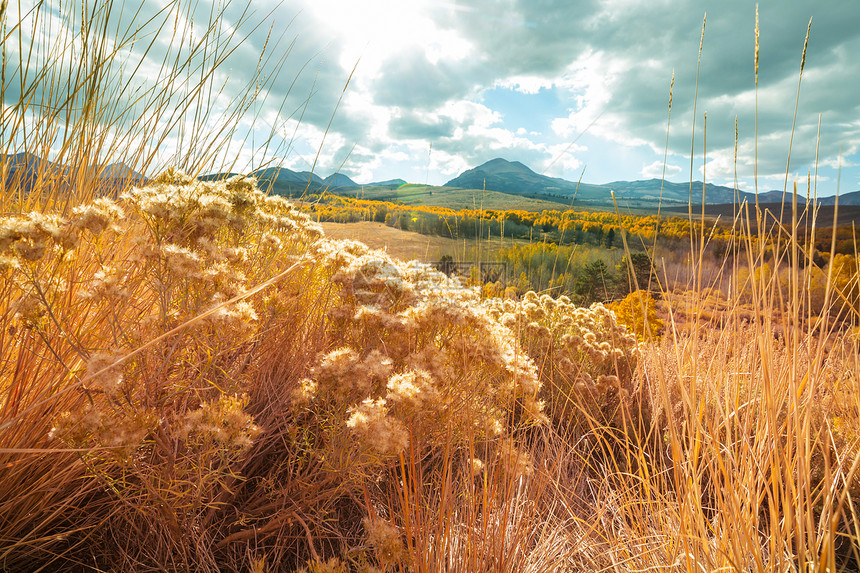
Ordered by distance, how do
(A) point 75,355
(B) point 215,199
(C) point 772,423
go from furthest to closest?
(A) point 75,355 < (B) point 215,199 < (C) point 772,423

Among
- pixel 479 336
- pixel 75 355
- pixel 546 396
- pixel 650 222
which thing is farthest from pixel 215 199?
pixel 650 222

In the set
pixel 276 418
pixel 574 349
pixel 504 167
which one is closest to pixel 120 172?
pixel 276 418

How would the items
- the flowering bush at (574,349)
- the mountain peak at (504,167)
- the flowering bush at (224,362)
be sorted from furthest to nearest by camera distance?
1. the mountain peak at (504,167)
2. the flowering bush at (574,349)
3. the flowering bush at (224,362)

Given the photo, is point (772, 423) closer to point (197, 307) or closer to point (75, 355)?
point (197, 307)

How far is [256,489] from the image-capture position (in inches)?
65.4

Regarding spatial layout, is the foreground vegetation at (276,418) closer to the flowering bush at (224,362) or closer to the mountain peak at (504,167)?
the flowering bush at (224,362)

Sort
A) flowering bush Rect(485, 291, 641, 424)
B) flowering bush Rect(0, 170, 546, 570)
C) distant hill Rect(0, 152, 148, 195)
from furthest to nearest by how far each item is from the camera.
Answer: flowering bush Rect(485, 291, 641, 424)
distant hill Rect(0, 152, 148, 195)
flowering bush Rect(0, 170, 546, 570)

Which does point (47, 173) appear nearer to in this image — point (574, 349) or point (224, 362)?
point (224, 362)

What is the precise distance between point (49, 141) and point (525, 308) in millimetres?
2679

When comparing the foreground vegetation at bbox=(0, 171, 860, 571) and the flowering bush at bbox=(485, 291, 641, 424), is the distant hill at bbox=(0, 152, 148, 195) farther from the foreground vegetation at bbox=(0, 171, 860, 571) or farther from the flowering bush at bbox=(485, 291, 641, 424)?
the flowering bush at bbox=(485, 291, 641, 424)

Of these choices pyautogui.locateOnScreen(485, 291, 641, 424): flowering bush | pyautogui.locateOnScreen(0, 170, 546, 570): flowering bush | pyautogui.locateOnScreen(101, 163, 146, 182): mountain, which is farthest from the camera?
pyautogui.locateOnScreen(485, 291, 641, 424): flowering bush

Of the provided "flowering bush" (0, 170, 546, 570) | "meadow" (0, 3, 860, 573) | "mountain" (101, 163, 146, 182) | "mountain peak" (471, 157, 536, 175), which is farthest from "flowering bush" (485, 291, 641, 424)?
"mountain peak" (471, 157, 536, 175)

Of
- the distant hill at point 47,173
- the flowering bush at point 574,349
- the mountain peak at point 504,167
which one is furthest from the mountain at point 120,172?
the mountain peak at point 504,167

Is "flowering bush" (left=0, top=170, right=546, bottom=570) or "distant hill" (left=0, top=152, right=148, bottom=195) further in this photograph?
"distant hill" (left=0, top=152, right=148, bottom=195)
